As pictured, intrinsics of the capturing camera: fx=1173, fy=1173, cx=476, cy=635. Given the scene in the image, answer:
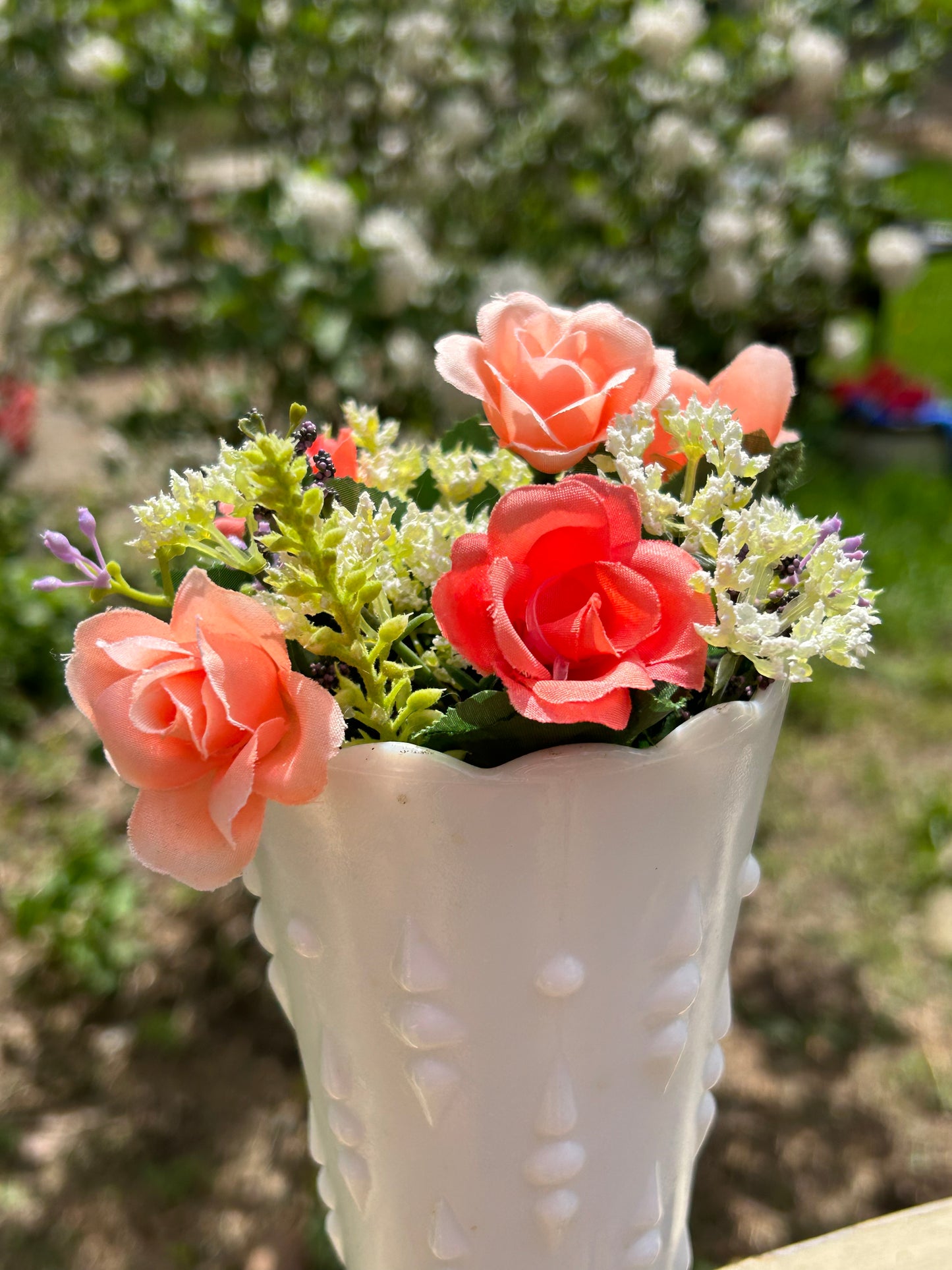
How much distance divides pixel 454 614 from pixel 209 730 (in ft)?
0.35

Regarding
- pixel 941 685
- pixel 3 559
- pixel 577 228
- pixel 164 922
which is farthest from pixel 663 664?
pixel 3 559

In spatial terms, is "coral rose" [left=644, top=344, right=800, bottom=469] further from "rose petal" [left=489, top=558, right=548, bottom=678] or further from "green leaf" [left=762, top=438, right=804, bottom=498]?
"rose petal" [left=489, top=558, right=548, bottom=678]

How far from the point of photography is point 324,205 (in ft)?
5.57

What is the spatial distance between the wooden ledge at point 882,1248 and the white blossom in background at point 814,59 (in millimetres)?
1880

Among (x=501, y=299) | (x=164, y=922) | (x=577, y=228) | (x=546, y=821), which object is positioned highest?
(x=501, y=299)

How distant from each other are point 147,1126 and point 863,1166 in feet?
3.02

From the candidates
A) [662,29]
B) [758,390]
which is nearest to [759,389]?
[758,390]

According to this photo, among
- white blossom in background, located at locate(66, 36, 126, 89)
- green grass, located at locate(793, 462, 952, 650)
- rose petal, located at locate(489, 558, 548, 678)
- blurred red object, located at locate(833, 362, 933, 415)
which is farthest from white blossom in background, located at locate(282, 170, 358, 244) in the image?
blurred red object, located at locate(833, 362, 933, 415)

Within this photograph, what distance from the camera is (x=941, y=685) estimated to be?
2.41 m

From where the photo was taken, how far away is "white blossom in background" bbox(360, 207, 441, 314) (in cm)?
173

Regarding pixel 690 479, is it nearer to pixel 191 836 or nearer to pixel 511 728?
pixel 511 728

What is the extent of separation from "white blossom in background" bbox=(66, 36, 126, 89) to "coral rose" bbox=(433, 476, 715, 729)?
5.28 ft

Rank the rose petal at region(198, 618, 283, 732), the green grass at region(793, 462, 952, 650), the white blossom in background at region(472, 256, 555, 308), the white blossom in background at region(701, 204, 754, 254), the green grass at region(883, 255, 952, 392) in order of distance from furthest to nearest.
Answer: the green grass at region(883, 255, 952, 392) → the green grass at region(793, 462, 952, 650) → the white blossom in background at region(701, 204, 754, 254) → the white blossom in background at region(472, 256, 555, 308) → the rose petal at region(198, 618, 283, 732)

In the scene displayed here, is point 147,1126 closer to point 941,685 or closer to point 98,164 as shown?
point 98,164
